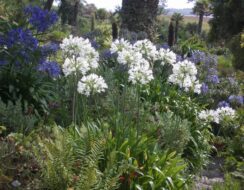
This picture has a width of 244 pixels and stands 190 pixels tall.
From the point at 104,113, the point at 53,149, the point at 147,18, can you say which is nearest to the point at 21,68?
the point at 104,113

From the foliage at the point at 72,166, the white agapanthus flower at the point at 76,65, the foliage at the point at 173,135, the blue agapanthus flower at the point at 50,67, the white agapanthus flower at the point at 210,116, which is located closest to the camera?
the foliage at the point at 72,166

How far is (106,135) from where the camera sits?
13.2 feet

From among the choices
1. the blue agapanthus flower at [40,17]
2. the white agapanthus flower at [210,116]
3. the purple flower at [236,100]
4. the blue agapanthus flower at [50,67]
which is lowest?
the purple flower at [236,100]

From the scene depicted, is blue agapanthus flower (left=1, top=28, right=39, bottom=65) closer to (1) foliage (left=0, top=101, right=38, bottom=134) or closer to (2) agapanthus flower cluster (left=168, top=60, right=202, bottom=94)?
(1) foliage (left=0, top=101, right=38, bottom=134)

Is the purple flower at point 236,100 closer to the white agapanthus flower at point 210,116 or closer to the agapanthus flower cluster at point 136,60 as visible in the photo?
the white agapanthus flower at point 210,116

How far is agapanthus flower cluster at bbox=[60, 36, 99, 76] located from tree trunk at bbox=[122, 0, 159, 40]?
245 inches

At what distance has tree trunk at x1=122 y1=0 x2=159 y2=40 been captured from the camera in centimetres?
1059

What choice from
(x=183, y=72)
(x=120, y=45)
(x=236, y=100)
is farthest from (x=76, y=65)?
(x=236, y=100)

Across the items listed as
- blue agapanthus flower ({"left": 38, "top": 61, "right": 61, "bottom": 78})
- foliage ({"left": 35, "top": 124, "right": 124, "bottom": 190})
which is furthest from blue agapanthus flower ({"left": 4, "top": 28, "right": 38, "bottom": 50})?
foliage ({"left": 35, "top": 124, "right": 124, "bottom": 190})

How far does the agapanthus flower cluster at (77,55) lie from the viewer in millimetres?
4219

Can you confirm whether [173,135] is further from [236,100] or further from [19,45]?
[236,100]

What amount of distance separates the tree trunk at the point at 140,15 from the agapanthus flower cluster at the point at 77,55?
623 cm

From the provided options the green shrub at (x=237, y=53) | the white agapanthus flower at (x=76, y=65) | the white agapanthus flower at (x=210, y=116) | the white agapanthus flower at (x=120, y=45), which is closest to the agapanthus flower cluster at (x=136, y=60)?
the white agapanthus flower at (x=120, y=45)

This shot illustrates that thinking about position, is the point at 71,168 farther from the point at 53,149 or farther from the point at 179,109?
the point at 179,109
